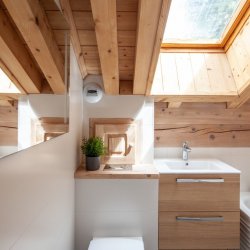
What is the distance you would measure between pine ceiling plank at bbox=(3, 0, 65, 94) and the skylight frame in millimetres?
1256

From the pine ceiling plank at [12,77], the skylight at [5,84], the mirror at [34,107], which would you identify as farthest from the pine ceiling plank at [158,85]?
the skylight at [5,84]

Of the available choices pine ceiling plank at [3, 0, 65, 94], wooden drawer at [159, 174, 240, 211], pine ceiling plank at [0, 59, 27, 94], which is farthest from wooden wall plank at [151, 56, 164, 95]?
pine ceiling plank at [0, 59, 27, 94]

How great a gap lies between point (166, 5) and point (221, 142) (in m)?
1.74

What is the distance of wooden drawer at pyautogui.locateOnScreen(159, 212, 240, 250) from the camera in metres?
2.18

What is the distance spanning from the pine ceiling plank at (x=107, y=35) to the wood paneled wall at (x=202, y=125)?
738 mm

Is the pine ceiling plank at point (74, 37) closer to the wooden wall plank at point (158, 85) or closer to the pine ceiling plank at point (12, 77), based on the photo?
the wooden wall plank at point (158, 85)

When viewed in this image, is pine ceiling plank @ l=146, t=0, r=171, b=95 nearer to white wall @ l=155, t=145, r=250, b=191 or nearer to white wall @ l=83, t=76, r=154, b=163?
white wall @ l=83, t=76, r=154, b=163

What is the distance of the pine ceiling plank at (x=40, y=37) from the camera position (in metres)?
0.90

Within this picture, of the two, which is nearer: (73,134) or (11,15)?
(11,15)

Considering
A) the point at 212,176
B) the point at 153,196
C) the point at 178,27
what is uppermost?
the point at 178,27

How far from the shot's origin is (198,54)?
2.46 metres

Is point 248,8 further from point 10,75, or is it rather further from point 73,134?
point 10,75

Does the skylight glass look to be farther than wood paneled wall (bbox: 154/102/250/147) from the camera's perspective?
No

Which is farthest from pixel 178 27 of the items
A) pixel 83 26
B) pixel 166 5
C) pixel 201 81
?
pixel 166 5
